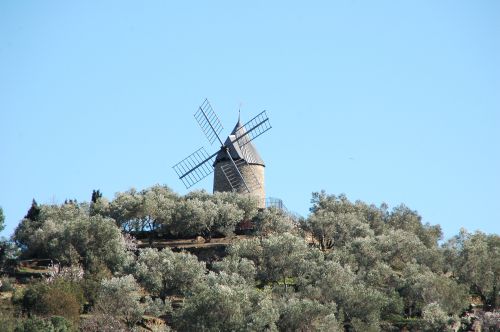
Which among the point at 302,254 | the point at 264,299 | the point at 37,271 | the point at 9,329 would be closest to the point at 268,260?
the point at 302,254

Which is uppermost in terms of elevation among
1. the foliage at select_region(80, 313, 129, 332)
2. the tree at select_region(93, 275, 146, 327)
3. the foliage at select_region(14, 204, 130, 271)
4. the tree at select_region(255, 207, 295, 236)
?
the tree at select_region(255, 207, 295, 236)

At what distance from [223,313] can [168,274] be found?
11162mm

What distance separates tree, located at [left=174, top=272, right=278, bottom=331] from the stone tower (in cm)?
3322

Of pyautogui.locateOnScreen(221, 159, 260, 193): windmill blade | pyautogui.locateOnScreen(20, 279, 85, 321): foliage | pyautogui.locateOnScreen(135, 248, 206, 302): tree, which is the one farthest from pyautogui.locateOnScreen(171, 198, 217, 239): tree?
pyautogui.locateOnScreen(20, 279, 85, 321): foliage

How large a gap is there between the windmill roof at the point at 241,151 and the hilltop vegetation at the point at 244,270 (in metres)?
4.73

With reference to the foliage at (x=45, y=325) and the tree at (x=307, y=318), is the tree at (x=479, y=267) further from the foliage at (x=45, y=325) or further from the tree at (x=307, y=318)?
the foliage at (x=45, y=325)

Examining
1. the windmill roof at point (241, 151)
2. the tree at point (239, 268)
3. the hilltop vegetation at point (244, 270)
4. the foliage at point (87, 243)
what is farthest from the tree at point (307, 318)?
the windmill roof at point (241, 151)

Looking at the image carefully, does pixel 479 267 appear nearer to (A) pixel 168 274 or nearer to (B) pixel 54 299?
(A) pixel 168 274

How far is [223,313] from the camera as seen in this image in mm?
62188

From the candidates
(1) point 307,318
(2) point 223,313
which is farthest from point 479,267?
(2) point 223,313

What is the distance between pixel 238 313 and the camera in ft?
205

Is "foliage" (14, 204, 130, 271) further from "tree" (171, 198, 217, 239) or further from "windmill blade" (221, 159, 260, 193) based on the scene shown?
"windmill blade" (221, 159, 260, 193)

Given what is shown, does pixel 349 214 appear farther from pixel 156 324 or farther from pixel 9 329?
pixel 9 329

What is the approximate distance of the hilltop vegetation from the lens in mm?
64375
